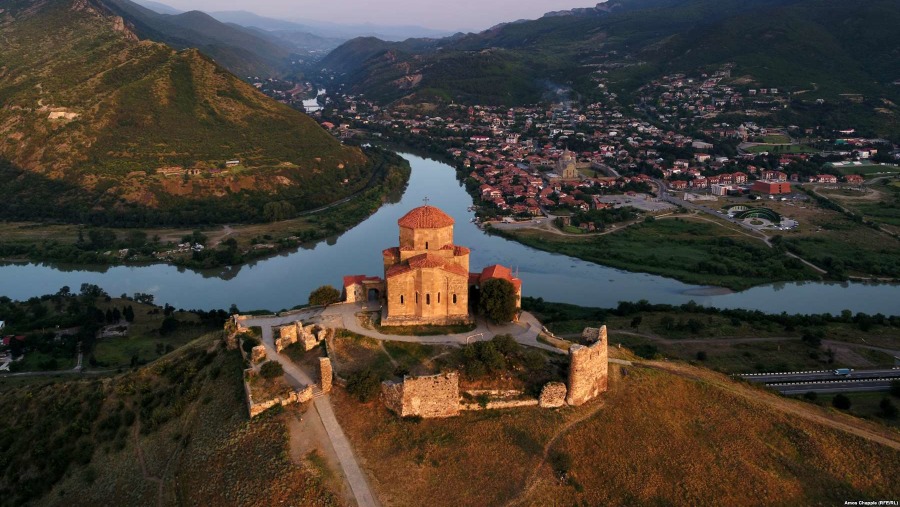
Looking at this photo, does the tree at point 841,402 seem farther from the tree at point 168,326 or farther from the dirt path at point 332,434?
the tree at point 168,326

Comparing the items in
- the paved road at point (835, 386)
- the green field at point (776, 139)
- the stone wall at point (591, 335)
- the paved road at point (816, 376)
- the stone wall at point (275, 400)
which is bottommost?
the paved road at point (816, 376)

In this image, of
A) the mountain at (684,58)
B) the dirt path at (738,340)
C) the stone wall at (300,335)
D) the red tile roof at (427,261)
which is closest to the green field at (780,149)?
the mountain at (684,58)

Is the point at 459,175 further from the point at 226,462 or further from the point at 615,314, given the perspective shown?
the point at 226,462

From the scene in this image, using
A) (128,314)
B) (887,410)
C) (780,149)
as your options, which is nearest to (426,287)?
(887,410)

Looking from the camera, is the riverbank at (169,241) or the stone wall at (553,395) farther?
the riverbank at (169,241)

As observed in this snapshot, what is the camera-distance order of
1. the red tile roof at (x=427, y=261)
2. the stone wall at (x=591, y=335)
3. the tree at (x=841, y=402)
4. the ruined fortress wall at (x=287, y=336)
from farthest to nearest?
the tree at (x=841, y=402)
the red tile roof at (x=427, y=261)
the ruined fortress wall at (x=287, y=336)
the stone wall at (x=591, y=335)

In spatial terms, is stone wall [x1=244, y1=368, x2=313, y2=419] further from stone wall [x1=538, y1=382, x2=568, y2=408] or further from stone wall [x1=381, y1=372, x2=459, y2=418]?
stone wall [x1=538, y1=382, x2=568, y2=408]

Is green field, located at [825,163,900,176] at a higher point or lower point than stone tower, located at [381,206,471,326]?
lower

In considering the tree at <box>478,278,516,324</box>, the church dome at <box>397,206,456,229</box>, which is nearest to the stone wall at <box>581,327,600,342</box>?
the tree at <box>478,278,516,324</box>
